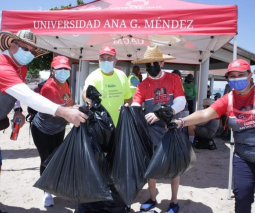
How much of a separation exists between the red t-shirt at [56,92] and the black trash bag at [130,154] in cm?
83

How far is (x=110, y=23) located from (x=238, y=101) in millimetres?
2185

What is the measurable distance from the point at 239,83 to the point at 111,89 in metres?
1.38

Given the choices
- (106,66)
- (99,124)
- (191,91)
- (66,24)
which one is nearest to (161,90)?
(106,66)

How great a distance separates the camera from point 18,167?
155 inches

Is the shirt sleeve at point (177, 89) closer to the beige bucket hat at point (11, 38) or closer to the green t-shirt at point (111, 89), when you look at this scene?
the green t-shirt at point (111, 89)

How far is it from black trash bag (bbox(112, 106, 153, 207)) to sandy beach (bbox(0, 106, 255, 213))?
90 cm

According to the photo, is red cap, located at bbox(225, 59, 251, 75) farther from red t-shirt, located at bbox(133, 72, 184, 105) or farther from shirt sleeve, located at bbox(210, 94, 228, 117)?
red t-shirt, located at bbox(133, 72, 184, 105)

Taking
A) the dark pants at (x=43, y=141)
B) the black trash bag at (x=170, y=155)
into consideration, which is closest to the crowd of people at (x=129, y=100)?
the dark pants at (x=43, y=141)

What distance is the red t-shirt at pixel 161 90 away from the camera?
8.03ft

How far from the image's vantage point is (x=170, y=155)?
1.97 meters

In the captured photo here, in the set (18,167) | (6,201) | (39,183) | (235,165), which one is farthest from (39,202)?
(235,165)

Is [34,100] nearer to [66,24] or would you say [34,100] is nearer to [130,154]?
[130,154]

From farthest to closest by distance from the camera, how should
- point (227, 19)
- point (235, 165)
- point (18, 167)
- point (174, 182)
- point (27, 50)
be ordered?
1. point (18, 167)
2. point (227, 19)
3. point (174, 182)
4. point (27, 50)
5. point (235, 165)

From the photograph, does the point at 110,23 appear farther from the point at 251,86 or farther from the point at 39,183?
the point at 39,183
